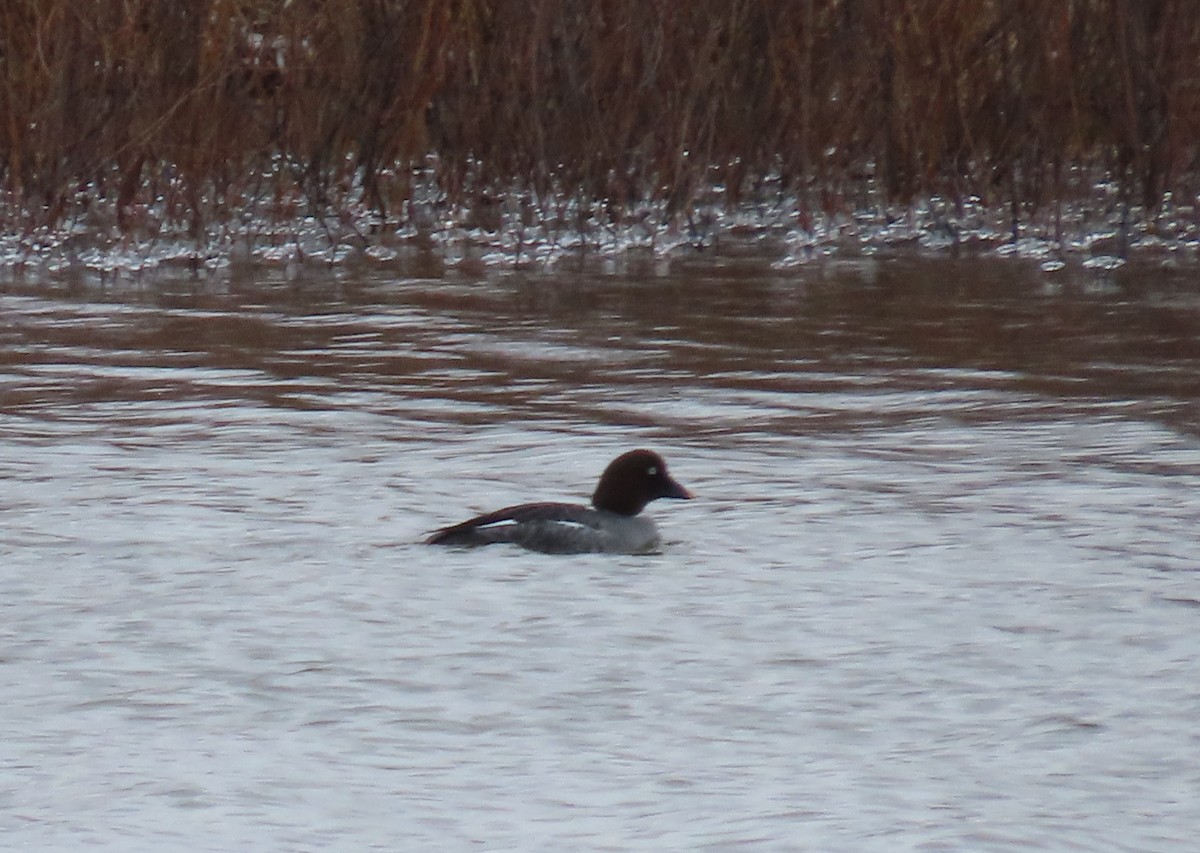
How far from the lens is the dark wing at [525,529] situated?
24.0ft

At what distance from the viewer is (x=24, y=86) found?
46.5 ft

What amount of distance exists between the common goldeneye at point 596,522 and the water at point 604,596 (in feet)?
0.24

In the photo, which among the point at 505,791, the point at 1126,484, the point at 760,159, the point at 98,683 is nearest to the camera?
the point at 505,791

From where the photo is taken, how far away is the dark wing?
7.31 metres

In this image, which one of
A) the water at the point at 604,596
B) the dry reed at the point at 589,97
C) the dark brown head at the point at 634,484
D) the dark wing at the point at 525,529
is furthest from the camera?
the dry reed at the point at 589,97

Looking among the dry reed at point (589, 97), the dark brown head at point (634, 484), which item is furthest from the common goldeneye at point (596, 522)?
the dry reed at point (589, 97)

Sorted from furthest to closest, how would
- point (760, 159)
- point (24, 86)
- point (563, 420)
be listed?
point (760, 159) → point (24, 86) → point (563, 420)

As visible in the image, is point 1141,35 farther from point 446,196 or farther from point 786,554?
point 786,554

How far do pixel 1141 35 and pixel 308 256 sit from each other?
497 centimetres

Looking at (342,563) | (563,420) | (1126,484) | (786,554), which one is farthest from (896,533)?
(563,420)

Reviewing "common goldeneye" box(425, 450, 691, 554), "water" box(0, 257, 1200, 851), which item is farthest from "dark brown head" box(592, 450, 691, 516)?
"water" box(0, 257, 1200, 851)

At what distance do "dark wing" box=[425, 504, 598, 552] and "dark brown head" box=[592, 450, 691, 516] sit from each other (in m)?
0.30

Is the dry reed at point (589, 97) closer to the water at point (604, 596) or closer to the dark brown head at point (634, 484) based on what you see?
the water at point (604, 596)

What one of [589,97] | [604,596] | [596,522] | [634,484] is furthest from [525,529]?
[589,97]
